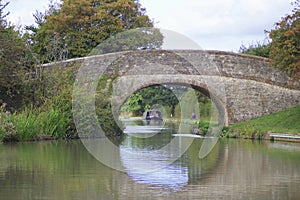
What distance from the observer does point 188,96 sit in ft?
151

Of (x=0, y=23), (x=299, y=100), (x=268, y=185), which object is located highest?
(x=0, y=23)

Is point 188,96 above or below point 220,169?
above

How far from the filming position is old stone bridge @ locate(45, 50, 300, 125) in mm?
25062

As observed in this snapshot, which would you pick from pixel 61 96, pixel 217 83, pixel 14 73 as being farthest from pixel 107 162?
pixel 217 83

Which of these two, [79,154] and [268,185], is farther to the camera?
[79,154]

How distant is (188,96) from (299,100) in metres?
20.3

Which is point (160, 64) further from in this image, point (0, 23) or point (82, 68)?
point (0, 23)

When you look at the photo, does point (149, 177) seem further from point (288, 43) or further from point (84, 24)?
point (84, 24)

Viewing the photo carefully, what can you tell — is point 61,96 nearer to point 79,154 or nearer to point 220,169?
point 79,154

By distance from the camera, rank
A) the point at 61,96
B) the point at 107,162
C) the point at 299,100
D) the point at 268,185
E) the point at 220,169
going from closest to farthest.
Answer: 1. the point at 268,185
2. the point at 220,169
3. the point at 107,162
4. the point at 61,96
5. the point at 299,100

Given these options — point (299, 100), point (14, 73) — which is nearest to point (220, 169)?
point (14, 73)

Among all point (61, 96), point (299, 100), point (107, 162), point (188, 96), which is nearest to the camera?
point (107, 162)

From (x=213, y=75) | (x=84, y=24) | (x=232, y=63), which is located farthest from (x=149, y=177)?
(x=84, y=24)

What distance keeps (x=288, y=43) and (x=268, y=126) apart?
4.12 meters
